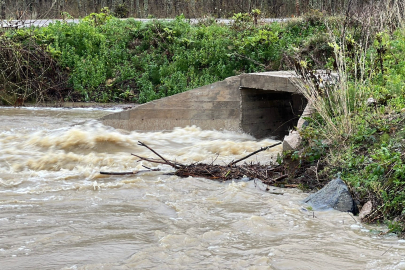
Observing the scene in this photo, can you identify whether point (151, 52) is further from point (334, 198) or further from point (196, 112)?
point (334, 198)

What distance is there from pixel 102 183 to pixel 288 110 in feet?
22.1

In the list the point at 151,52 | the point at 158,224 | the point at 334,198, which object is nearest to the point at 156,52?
the point at 151,52

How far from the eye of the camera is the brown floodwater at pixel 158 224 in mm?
4723

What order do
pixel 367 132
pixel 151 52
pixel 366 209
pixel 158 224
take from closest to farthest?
pixel 158 224 < pixel 366 209 < pixel 367 132 < pixel 151 52

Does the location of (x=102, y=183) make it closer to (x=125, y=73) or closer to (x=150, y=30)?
(x=125, y=73)

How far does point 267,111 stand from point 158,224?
7.39 meters

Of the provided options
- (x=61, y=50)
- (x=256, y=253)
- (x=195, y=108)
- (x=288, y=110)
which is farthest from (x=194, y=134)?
(x=61, y=50)

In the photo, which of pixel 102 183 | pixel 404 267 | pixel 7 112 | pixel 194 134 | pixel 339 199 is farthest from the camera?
pixel 7 112

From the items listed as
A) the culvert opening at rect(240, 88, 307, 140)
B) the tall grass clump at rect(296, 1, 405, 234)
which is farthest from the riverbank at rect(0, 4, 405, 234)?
the tall grass clump at rect(296, 1, 405, 234)

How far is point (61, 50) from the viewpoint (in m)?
18.2

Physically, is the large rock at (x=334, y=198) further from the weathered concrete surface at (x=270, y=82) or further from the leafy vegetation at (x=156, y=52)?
the leafy vegetation at (x=156, y=52)

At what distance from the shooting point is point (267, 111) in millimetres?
12750

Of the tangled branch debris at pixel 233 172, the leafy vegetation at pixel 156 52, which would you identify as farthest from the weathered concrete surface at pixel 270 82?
the leafy vegetation at pixel 156 52

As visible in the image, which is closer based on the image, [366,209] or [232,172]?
[366,209]
